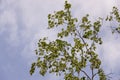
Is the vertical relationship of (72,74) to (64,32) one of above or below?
below

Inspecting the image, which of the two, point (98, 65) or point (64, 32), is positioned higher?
point (64, 32)

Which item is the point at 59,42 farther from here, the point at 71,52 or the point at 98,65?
the point at 98,65

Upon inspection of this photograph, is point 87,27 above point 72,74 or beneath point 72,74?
above

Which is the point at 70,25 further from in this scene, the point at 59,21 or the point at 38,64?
the point at 38,64

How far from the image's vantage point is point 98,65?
122 feet

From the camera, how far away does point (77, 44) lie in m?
36.8

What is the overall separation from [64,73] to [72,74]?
67 cm

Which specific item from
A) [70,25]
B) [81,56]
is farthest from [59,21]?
[81,56]

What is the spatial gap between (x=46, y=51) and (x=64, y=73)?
8.21 ft

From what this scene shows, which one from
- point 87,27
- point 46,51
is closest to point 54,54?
point 46,51

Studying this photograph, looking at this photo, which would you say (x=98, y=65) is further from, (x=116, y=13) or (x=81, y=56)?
(x=116, y=13)

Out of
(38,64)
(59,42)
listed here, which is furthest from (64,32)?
(38,64)

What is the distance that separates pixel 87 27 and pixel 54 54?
3.71 metres

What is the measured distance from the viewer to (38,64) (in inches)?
1454
